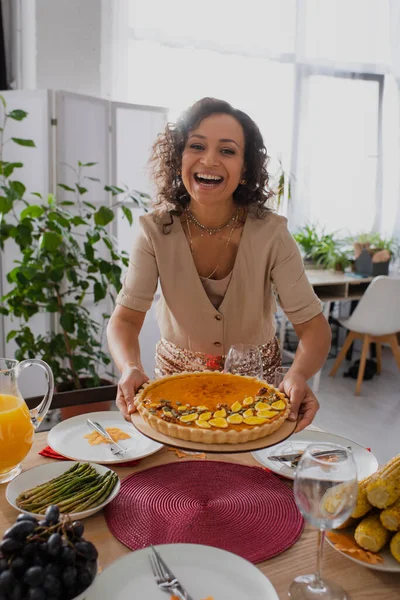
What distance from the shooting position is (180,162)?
1.83m

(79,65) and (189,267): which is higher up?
(79,65)

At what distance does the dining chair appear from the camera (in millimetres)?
4102

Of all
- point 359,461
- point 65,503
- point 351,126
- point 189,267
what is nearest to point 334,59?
point 351,126

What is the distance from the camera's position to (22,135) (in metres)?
3.23

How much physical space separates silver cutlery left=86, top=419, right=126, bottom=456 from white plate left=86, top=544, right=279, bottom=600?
0.37 m

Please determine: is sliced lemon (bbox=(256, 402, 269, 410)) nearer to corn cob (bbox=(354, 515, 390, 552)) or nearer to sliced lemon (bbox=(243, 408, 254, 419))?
sliced lemon (bbox=(243, 408, 254, 419))

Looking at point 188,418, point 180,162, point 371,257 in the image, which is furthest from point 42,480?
point 371,257

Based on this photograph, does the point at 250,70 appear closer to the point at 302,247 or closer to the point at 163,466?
the point at 302,247

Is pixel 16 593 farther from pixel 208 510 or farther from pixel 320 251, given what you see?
pixel 320 251

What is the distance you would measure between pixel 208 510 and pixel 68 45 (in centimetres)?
331

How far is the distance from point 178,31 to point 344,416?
112 inches

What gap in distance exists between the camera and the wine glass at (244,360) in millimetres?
1413

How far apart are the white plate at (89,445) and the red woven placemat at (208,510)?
0.22 feet

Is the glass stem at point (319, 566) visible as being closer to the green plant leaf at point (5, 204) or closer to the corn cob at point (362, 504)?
the corn cob at point (362, 504)
